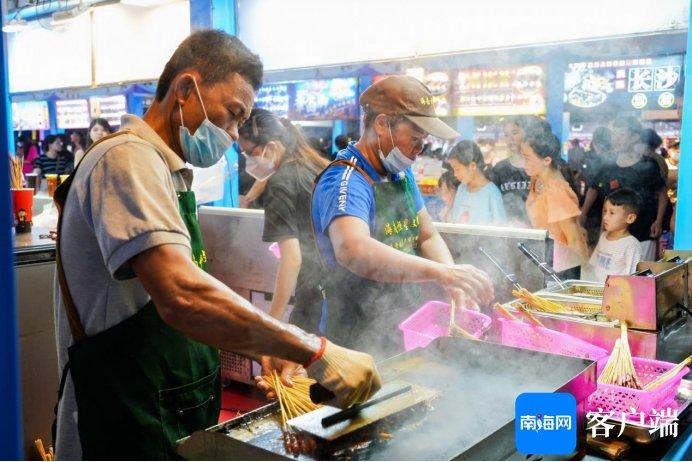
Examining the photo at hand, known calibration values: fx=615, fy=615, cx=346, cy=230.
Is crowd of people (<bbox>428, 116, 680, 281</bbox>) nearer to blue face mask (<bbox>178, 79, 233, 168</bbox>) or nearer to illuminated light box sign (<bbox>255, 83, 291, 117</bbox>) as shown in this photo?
illuminated light box sign (<bbox>255, 83, 291, 117</bbox>)

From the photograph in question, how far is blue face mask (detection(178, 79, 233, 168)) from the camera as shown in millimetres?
1540

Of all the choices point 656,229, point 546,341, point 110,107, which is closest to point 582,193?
point 656,229

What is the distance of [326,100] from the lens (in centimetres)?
578

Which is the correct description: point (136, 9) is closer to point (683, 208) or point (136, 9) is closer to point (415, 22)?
point (415, 22)

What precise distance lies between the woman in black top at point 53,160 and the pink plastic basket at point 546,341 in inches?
346

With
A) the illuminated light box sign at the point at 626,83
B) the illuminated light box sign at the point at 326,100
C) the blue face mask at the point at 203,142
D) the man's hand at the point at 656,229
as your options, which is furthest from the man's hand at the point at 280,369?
the illuminated light box sign at the point at 326,100

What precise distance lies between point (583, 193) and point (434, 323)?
236 centimetres

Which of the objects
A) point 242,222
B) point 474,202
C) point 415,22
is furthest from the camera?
point 415,22

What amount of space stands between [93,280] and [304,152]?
1.64m

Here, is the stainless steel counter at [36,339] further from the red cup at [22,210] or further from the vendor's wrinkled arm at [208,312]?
the vendor's wrinkled arm at [208,312]

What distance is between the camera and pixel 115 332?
1.40m

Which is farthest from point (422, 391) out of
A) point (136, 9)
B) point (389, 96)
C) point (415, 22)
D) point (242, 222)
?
point (136, 9)

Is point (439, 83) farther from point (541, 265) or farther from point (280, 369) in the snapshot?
point (280, 369)

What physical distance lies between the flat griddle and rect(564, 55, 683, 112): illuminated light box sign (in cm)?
301
